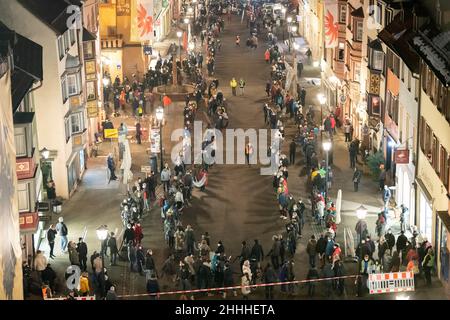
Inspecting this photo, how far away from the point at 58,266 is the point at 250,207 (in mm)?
11973

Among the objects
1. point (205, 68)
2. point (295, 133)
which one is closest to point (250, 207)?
point (295, 133)

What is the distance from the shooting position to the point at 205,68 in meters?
101

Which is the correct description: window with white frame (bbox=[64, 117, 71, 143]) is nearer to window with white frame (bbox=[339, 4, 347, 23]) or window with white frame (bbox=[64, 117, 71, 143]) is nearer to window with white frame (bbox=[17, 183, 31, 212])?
window with white frame (bbox=[17, 183, 31, 212])

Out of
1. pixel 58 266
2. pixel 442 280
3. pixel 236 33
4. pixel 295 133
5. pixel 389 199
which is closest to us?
pixel 442 280

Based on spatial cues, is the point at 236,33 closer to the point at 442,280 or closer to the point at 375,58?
the point at 375,58

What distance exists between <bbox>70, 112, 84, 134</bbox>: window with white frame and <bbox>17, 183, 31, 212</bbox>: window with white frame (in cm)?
1434

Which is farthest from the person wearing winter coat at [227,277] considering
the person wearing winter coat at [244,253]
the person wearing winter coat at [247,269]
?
the person wearing winter coat at [244,253]

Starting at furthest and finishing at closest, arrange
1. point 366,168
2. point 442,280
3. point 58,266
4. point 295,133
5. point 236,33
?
point 236,33 < point 295,133 < point 366,168 < point 58,266 < point 442,280

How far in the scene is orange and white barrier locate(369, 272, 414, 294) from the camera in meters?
40.3

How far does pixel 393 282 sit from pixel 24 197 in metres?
14.0

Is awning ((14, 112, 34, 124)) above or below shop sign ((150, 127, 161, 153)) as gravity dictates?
above

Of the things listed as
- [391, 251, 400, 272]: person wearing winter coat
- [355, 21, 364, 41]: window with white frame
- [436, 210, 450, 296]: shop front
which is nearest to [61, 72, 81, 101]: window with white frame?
[355, 21, 364, 41]: window with white frame

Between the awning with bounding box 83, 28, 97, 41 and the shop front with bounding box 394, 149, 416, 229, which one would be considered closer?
the shop front with bounding box 394, 149, 416, 229

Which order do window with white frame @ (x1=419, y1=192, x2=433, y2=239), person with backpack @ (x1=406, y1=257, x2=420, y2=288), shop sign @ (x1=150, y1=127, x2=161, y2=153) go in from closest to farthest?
person with backpack @ (x1=406, y1=257, x2=420, y2=288) → window with white frame @ (x1=419, y1=192, x2=433, y2=239) → shop sign @ (x1=150, y1=127, x2=161, y2=153)
